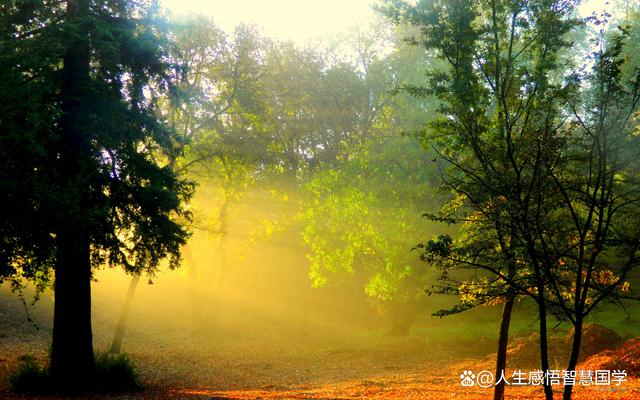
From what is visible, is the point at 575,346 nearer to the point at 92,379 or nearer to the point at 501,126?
the point at 501,126

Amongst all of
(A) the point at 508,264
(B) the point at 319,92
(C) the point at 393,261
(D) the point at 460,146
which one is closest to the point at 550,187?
(A) the point at 508,264

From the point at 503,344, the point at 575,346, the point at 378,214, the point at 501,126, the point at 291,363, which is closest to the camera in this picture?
the point at 575,346

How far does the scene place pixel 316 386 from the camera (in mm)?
15609

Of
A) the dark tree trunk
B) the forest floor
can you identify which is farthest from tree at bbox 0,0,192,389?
the forest floor

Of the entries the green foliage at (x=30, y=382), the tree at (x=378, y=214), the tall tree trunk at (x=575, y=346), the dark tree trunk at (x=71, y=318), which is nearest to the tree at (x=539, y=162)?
the tall tree trunk at (x=575, y=346)

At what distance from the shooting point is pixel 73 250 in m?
12.8

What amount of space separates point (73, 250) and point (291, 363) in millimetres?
11881

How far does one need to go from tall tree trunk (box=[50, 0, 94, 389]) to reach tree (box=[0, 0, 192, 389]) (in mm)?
25

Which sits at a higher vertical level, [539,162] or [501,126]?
[501,126]

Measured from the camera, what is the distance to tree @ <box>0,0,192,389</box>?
438 inches

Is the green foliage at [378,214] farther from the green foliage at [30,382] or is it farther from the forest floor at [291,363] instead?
the green foliage at [30,382]

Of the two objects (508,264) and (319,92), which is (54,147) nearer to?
(508,264)

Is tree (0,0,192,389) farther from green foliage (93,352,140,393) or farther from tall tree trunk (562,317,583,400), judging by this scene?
tall tree trunk (562,317,583,400)

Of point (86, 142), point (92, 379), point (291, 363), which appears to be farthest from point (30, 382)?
point (291, 363)
